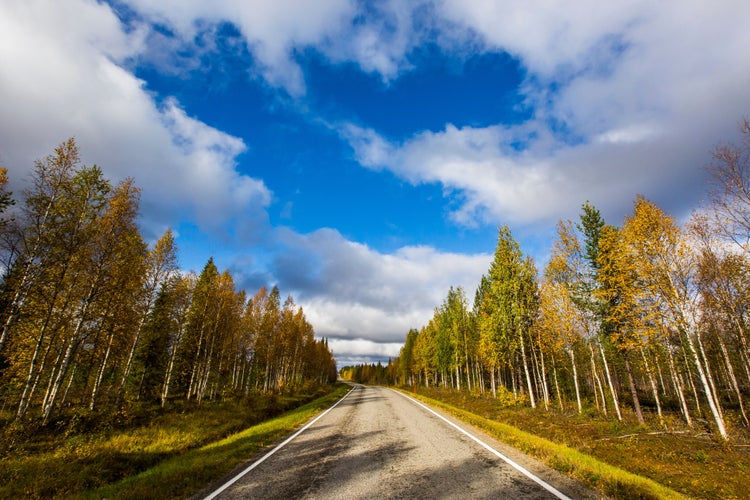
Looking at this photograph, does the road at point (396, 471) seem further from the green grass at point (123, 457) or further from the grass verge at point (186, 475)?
the green grass at point (123, 457)

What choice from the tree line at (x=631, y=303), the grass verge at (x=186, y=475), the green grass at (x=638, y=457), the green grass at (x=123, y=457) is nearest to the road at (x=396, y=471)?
the green grass at (x=638, y=457)

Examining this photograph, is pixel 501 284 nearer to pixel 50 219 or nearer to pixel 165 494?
pixel 165 494

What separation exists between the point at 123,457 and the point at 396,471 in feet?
32.1

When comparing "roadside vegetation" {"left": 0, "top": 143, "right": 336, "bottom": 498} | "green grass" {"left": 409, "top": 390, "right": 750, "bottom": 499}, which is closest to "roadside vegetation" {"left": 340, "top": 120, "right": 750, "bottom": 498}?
"green grass" {"left": 409, "top": 390, "right": 750, "bottom": 499}

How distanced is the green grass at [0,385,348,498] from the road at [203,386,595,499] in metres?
1.54

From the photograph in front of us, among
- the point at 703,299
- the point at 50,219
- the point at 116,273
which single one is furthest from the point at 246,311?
the point at 703,299

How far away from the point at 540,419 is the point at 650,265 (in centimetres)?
945

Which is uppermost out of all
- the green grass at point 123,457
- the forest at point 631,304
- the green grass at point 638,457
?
the forest at point 631,304

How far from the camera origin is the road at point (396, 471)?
5.98 m

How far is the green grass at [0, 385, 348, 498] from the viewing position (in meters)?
7.46

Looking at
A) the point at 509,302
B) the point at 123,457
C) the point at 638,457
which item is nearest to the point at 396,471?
the point at 638,457

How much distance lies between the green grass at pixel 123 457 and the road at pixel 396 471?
5.06 ft

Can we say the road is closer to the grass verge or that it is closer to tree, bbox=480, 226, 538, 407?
the grass verge

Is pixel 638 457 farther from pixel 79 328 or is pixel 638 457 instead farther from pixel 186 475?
pixel 79 328
